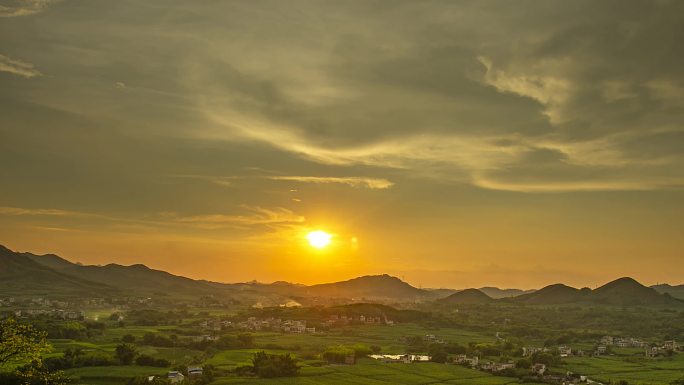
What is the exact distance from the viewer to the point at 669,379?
11125cm

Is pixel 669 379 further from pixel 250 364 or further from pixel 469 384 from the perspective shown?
pixel 250 364

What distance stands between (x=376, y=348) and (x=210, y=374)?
6510 centimetres

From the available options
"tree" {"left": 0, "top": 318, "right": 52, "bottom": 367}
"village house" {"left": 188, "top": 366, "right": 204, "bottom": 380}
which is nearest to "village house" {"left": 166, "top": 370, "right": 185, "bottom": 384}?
"village house" {"left": 188, "top": 366, "right": 204, "bottom": 380}

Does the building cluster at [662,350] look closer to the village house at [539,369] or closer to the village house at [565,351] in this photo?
the village house at [565,351]

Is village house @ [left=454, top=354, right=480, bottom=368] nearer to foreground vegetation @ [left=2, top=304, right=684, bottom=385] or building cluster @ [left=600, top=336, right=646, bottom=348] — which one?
foreground vegetation @ [left=2, top=304, right=684, bottom=385]

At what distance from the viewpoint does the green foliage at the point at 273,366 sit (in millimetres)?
103250

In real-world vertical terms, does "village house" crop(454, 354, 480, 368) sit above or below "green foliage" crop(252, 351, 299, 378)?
above

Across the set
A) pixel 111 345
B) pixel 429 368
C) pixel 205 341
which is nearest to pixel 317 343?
pixel 205 341

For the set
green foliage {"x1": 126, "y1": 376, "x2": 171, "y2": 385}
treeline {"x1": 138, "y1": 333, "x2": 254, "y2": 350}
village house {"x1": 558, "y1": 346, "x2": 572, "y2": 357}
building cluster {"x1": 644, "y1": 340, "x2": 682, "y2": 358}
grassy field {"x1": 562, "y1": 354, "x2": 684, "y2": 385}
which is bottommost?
green foliage {"x1": 126, "y1": 376, "x2": 171, "y2": 385}

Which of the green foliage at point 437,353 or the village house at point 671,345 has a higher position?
the village house at point 671,345

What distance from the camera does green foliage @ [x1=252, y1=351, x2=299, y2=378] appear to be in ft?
339

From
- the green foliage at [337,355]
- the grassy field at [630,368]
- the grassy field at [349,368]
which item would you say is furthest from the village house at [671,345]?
the green foliage at [337,355]

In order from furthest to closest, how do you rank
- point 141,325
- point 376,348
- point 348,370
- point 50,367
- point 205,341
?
point 141,325, point 376,348, point 205,341, point 348,370, point 50,367

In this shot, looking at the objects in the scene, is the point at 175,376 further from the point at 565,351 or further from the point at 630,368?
the point at 565,351
